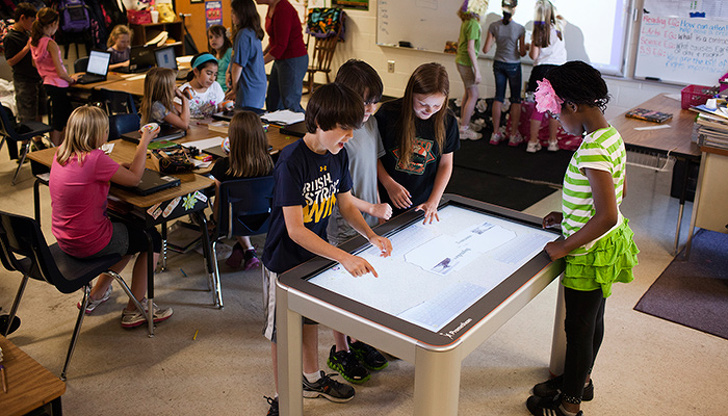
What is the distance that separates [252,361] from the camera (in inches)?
113

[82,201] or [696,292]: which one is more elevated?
[82,201]

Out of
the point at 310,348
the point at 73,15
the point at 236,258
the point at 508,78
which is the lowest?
the point at 236,258

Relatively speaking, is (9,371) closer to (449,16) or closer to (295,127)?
(295,127)

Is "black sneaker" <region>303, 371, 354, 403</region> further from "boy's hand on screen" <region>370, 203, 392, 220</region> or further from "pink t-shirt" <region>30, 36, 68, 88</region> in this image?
"pink t-shirt" <region>30, 36, 68, 88</region>

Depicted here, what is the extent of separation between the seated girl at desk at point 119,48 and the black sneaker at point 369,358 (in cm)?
422

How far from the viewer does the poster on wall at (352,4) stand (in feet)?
25.2

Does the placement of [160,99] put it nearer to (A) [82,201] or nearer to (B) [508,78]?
(A) [82,201]

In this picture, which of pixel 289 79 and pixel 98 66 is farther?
pixel 98 66

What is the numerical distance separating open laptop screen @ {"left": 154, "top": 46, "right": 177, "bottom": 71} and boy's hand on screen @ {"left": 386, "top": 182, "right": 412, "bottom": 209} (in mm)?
3585

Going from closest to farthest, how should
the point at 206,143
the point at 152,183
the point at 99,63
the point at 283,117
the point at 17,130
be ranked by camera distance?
the point at 152,183
the point at 206,143
the point at 283,117
the point at 17,130
the point at 99,63

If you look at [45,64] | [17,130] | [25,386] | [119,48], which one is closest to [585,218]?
[25,386]

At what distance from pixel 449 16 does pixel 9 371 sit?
6014 mm

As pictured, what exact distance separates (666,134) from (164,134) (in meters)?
3.04

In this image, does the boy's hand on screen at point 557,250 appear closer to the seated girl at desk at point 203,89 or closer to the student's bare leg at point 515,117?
the seated girl at desk at point 203,89
